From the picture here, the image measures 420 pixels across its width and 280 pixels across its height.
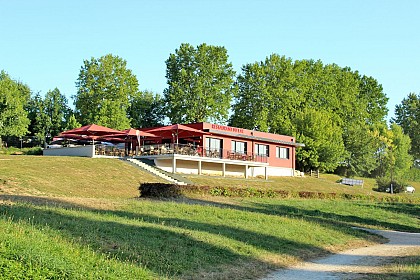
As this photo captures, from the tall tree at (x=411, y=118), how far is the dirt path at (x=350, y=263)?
81.2 metres

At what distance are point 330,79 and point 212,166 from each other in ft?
120

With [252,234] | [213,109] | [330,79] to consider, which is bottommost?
[252,234]

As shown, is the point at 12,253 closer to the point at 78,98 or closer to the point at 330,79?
the point at 78,98

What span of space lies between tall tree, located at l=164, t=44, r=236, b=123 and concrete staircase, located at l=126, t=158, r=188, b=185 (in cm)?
2085

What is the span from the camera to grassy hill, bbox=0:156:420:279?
10383 mm

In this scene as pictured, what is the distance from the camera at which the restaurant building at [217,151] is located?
45.0 metres

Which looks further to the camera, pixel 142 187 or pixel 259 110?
pixel 259 110

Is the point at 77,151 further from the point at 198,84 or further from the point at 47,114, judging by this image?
the point at 47,114

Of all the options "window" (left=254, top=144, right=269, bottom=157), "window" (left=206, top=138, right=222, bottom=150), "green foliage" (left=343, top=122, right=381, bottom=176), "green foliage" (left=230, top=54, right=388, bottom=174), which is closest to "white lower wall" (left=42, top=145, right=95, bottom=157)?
"window" (left=206, top=138, right=222, bottom=150)

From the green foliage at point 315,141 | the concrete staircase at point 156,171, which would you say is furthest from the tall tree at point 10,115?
the green foliage at point 315,141

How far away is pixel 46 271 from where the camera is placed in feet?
30.3


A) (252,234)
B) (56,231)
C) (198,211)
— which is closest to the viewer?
(56,231)

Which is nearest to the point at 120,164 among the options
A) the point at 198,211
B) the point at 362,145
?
the point at 198,211

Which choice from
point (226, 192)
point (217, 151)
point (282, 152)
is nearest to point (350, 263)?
point (226, 192)
